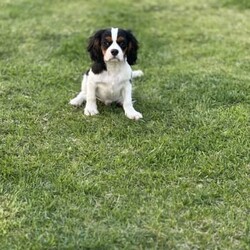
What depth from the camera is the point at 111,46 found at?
5008 millimetres

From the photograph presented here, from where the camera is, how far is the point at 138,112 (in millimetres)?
5301

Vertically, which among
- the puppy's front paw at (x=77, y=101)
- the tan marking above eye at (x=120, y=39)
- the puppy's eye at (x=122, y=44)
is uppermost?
the tan marking above eye at (x=120, y=39)

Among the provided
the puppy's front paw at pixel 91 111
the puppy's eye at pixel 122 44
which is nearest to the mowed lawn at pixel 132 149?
the puppy's front paw at pixel 91 111

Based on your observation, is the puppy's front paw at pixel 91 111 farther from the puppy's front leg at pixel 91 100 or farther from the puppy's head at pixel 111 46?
the puppy's head at pixel 111 46

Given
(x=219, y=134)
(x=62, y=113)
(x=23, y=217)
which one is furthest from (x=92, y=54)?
(x=23, y=217)

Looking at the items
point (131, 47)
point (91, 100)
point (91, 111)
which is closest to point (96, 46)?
point (131, 47)

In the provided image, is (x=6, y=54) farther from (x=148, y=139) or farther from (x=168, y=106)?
(x=148, y=139)

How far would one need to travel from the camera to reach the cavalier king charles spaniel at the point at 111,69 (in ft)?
16.4

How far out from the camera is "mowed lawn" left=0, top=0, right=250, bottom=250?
3.58m

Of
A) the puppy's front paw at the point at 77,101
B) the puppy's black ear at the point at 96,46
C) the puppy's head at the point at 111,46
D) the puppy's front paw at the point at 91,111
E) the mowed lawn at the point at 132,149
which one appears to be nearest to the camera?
the mowed lawn at the point at 132,149

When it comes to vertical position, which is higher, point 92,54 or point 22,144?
point 92,54

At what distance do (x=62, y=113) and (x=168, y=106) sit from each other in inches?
43.3

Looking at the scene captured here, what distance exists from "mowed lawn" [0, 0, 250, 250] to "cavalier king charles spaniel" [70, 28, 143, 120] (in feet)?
0.48

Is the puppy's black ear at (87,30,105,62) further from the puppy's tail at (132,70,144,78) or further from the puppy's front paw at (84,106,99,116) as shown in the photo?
the puppy's tail at (132,70,144,78)
